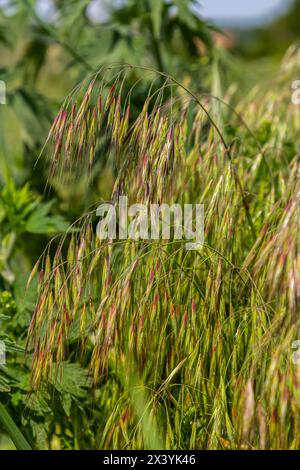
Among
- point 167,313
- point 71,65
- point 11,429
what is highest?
point 71,65

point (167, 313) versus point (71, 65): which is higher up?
point (71, 65)

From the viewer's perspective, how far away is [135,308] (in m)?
1.37

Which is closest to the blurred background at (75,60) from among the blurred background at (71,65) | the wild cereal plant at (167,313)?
the blurred background at (71,65)

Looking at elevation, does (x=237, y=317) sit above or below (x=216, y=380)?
above

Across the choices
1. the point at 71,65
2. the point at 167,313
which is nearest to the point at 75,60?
the point at 71,65

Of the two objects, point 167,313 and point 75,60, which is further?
point 75,60

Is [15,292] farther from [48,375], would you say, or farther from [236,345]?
[236,345]

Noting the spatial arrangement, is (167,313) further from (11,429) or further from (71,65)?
(71,65)

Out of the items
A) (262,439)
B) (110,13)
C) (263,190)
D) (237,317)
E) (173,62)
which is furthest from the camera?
(110,13)

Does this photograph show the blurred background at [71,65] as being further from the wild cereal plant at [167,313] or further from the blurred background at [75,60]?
the wild cereal plant at [167,313]

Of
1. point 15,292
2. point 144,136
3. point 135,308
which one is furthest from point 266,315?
point 15,292

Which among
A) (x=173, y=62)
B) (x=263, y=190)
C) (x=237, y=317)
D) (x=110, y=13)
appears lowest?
(x=237, y=317)

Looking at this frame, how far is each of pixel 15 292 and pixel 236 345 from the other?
2.08 ft

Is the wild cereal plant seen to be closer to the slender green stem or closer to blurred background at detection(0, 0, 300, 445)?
the slender green stem
